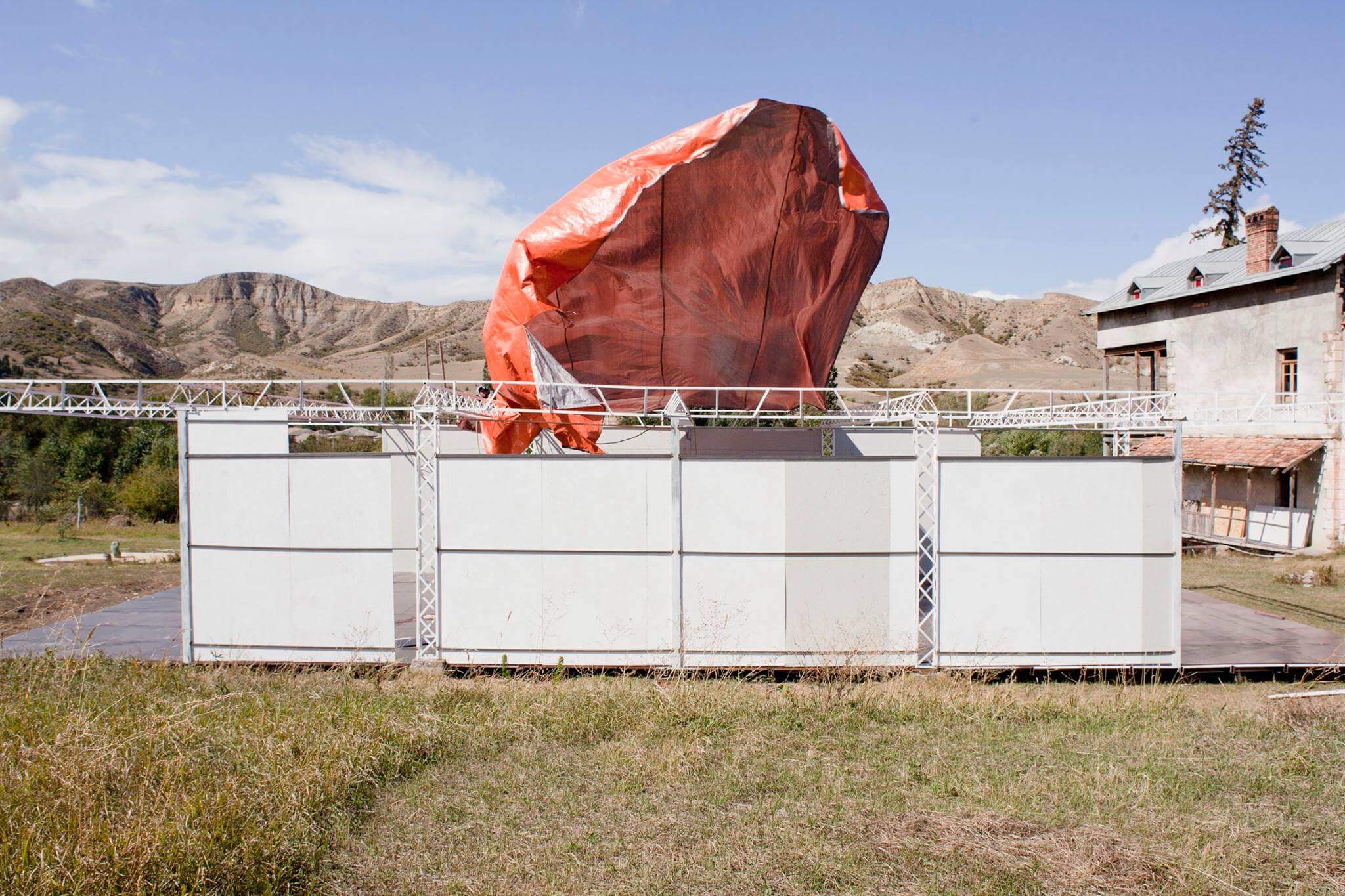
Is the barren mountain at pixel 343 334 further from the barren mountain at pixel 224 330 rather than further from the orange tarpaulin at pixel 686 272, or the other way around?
the orange tarpaulin at pixel 686 272

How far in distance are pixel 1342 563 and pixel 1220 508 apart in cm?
643

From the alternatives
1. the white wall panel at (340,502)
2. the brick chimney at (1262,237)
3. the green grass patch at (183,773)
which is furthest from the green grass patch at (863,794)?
the brick chimney at (1262,237)

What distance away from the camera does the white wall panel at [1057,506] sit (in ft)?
33.6

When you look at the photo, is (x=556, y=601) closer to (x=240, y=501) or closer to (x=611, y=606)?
(x=611, y=606)

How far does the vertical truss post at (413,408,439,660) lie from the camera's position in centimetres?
1054

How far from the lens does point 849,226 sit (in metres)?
14.6

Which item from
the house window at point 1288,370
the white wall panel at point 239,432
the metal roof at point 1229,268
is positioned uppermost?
the metal roof at point 1229,268

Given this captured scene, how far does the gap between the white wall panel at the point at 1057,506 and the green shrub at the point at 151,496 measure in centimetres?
3133

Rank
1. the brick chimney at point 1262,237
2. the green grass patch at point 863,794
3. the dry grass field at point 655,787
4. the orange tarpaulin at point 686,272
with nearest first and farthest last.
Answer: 1. the dry grass field at point 655,787
2. the green grass patch at point 863,794
3. the orange tarpaulin at point 686,272
4. the brick chimney at point 1262,237

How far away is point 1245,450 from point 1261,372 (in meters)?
Answer: 2.70

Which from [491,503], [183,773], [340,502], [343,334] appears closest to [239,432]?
[340,502]

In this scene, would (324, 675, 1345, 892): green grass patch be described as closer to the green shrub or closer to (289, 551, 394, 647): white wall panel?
(289, 551, 394, 647): white wall panel

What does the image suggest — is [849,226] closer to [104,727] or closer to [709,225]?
[709,225]

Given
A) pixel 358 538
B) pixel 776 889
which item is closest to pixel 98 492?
pixel 358 538
